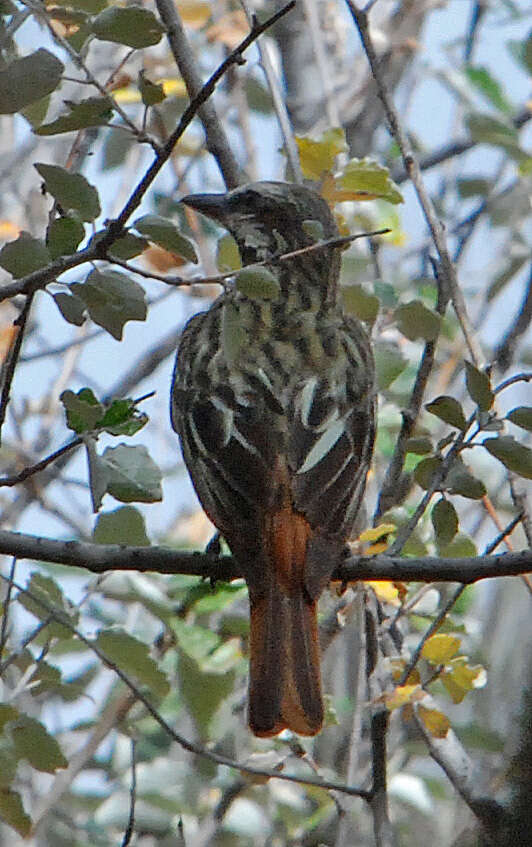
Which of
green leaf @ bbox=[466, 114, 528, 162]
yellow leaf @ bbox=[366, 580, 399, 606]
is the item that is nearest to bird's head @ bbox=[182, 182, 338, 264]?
green leaf @ bbox=[466, 114, 528, 162]

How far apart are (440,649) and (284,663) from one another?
1.19 ft

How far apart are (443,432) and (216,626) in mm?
982

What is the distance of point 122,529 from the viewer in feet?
9.82

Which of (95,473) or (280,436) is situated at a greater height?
(280,436)

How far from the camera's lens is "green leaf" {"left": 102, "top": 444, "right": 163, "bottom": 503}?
2504 mm

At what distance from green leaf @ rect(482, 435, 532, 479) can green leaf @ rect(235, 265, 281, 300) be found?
547 millimetres

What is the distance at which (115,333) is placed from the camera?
257 centimetres

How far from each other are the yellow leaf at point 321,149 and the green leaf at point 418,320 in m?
0.42

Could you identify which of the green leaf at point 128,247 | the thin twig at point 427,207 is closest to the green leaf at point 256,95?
the thin twig at point 427,207

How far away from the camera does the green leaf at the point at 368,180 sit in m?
3.36

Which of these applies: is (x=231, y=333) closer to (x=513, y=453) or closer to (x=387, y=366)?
(x=513, y=453)

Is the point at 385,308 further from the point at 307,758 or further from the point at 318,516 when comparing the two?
the point at 307,758

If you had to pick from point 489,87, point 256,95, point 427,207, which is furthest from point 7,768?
point 256,95

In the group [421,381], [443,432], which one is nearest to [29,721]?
[421,381]
